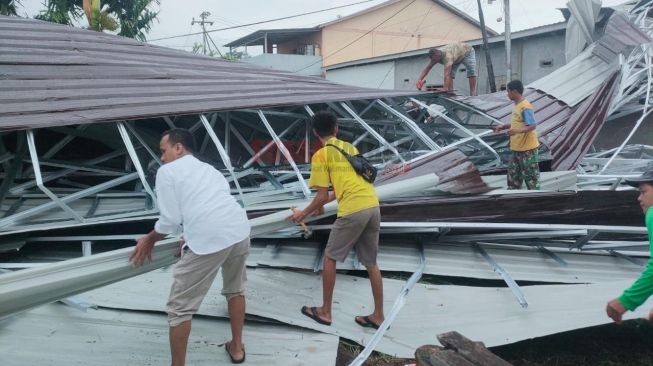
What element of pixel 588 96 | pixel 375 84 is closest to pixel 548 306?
pixel 588 96

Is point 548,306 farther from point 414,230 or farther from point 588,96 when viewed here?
point 588,96

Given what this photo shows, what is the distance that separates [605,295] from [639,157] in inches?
196

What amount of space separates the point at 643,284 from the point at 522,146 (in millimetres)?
2708

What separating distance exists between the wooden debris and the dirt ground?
0.60 metres

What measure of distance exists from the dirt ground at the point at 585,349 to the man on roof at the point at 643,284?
98 cm

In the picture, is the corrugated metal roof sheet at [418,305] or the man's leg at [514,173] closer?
the corrugated metal roof sheet at [418,305]

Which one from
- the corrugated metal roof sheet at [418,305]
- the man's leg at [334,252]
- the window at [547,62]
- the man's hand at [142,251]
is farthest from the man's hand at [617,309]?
the window at [547,62]

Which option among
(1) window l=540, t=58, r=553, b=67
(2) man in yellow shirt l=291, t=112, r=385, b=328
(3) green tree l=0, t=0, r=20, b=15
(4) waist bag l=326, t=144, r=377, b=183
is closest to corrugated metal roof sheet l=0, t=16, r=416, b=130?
(2) man in yellow shirt l=291, t=112, r=385, b=328

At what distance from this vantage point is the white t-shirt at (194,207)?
2.42m

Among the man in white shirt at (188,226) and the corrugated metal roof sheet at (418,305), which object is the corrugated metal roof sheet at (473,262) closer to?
the corrugated metal roof sheet at (418,305)

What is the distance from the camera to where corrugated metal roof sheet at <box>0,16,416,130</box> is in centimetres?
368

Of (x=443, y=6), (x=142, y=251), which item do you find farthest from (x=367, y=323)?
(x=443, y=6)

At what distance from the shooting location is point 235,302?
275 cm

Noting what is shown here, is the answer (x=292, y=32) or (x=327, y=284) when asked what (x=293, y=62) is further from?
(x=327, y=284)
